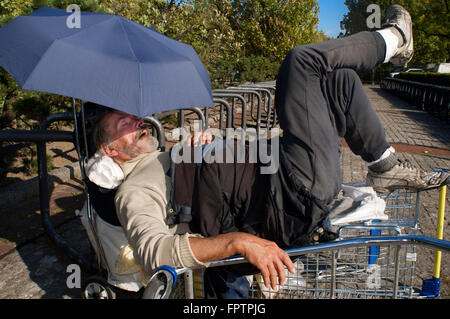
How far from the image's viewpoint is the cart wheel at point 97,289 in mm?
2426

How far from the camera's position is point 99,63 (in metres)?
2.08

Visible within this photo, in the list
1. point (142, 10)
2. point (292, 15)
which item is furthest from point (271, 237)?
point (292, 15)

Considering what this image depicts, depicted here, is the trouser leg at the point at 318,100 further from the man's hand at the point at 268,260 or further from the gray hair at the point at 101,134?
the gray hair at the point at 101,134

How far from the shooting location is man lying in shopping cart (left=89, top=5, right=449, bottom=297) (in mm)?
2164

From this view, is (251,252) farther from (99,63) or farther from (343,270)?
(99,63)

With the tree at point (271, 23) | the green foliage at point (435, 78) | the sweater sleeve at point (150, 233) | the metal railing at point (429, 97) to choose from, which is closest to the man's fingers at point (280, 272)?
the sweater sleeve at point (150, 233)

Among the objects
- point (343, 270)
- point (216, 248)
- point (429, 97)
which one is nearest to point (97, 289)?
point (216, 248)

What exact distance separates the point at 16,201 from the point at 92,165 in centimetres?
235

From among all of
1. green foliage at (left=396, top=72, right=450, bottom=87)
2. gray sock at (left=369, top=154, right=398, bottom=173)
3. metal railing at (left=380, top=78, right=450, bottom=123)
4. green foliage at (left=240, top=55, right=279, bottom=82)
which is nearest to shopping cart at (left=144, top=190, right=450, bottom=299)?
gray sock at (left=369, top=154, right=398, bottom=173)

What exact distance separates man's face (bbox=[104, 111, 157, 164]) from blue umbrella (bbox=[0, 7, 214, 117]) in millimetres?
398

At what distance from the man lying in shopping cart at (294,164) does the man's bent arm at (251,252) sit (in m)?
0.22

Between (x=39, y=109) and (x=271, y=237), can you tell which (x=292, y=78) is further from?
(x=39, y=109)

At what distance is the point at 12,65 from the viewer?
7.02 ft

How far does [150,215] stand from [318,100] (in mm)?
1260
